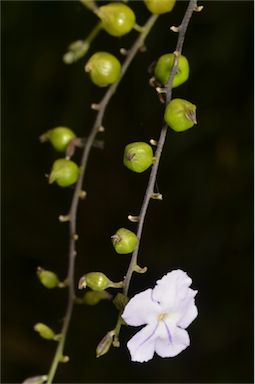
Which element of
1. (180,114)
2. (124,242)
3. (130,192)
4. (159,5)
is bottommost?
(124,242)

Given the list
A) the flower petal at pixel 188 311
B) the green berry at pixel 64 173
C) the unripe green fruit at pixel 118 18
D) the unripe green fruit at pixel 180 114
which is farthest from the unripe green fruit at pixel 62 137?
the flower petal at pixel 188 311

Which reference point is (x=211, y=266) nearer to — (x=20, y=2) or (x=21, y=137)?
(x=21, y=137)

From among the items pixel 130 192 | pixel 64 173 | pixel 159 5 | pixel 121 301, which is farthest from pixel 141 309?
pixel 130 192

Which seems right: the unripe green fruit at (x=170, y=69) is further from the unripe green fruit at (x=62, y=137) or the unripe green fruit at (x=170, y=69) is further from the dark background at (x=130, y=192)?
the dark background at (x=130, y=192)

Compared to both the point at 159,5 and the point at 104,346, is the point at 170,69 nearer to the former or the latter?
the point at 159,5

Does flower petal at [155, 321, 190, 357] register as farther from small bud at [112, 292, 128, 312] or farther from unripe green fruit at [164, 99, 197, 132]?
unripe green fruit at [164, 99, 197, 132]

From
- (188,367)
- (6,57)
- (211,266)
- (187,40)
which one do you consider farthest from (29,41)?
(188,367)
